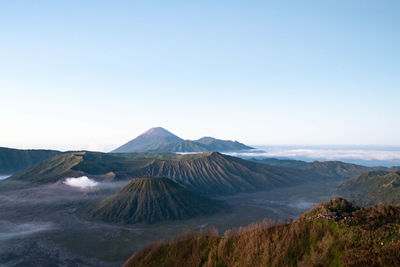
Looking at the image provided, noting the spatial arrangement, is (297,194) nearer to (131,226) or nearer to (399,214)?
(131,226)

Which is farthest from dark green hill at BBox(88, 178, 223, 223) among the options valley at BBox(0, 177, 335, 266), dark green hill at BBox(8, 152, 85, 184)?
dark green hill at BBox(8, 152, 85, 184)

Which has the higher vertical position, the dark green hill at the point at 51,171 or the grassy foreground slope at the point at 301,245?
the grassy foreground slope at the point at 301,245

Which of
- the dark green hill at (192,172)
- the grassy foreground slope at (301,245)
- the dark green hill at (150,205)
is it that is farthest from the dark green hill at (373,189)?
the grassy foreground slope at (301,245)

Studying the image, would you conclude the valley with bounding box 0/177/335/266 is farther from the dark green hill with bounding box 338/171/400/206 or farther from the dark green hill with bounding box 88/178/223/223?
the dark green hill with bounding box 338/171/400/206

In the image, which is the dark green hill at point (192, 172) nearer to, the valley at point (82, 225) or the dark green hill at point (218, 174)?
the dark green hill at point (218, 174)

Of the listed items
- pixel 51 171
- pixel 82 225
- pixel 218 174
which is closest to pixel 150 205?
pixel 82 225

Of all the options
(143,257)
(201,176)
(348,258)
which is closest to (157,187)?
(201,176)

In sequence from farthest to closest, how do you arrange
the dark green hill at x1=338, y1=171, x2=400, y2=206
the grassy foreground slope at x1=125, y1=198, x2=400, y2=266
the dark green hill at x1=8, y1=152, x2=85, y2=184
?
the dark green hill at x1=8, y1=152, x2=85, y2=184 → the dark green hill at x1=338, y1=171, x2=400, y2=206 → the grassy foreground slope at x1=125, y1=198, x2=400, y2=266
